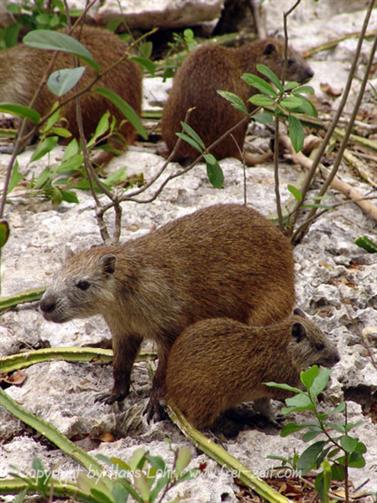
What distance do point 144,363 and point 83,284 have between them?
623 mm

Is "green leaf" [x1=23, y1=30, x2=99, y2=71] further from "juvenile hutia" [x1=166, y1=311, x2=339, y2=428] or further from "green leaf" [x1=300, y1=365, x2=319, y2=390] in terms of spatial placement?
"juvenile hutia" [x1=166, y1=311, x2=339, y2=428]

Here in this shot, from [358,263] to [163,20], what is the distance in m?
3.97

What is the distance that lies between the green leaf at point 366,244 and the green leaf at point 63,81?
8.49 feet

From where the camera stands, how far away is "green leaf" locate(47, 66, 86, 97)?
2.85 m

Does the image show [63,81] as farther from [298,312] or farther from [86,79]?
[86,79]

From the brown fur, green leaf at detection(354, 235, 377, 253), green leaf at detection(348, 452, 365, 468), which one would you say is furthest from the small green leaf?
the brown fur

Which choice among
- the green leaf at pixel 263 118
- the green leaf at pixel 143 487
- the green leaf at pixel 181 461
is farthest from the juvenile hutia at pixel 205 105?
the green leaf at pixel 143 487

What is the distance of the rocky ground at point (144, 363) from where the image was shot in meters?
3.60

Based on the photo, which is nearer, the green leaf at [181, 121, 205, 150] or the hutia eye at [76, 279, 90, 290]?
the hutia eye at [76, 279, 90, 290]

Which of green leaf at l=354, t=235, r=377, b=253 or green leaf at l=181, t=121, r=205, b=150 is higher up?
green leaf at l=181, t=121, r=205, b=150

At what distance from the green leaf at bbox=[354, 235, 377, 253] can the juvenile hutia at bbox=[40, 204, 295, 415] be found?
0.76m

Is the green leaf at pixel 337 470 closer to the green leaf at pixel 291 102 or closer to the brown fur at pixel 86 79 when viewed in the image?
the green leaf at pixel 291 102

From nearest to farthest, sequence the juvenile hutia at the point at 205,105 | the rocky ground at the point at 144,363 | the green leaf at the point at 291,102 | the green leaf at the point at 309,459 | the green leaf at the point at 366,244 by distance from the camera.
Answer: the green leaf at the point at 309,459 → the rocky ground at the point at 144,363 → the green leaf at the point at 291,102 → the green leaf at the point at 366,244 → the juvenile hutia at the point at 205,105

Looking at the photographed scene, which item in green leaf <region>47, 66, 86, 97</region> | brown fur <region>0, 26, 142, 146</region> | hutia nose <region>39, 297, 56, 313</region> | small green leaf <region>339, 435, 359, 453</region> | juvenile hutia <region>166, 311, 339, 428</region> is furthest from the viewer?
brown fur <region>0, 26, 142, 146</region>
